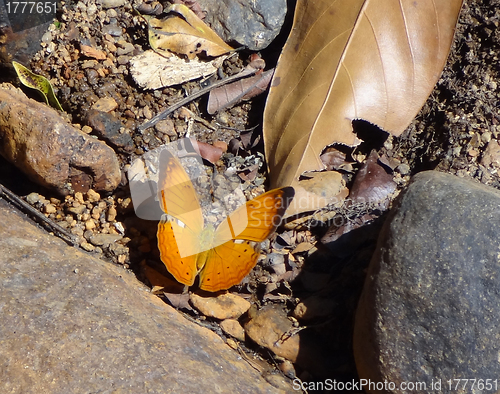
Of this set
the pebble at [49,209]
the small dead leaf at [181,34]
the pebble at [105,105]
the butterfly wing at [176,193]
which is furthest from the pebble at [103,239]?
the small dead leaf at [181,34]

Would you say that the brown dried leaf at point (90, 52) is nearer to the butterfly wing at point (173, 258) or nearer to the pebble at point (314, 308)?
the butterfly wing at point (173, 258)

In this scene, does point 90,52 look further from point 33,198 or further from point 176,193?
point 176,193

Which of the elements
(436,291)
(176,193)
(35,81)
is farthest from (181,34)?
(436,291)

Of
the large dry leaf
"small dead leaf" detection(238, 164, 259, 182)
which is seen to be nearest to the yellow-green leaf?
"small dead leaf" detection(238, 164, 259, 182)

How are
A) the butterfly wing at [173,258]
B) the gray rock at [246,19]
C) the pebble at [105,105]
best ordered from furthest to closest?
the gray rock at [246,19] → the pebble at [105,105] → the butterfly wing at [173,258]

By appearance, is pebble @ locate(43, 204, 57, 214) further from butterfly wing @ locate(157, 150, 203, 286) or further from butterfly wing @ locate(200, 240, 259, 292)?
butterfly wing @ locate(200, 240, 259, 292)

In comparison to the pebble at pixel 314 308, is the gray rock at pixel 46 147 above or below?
above
